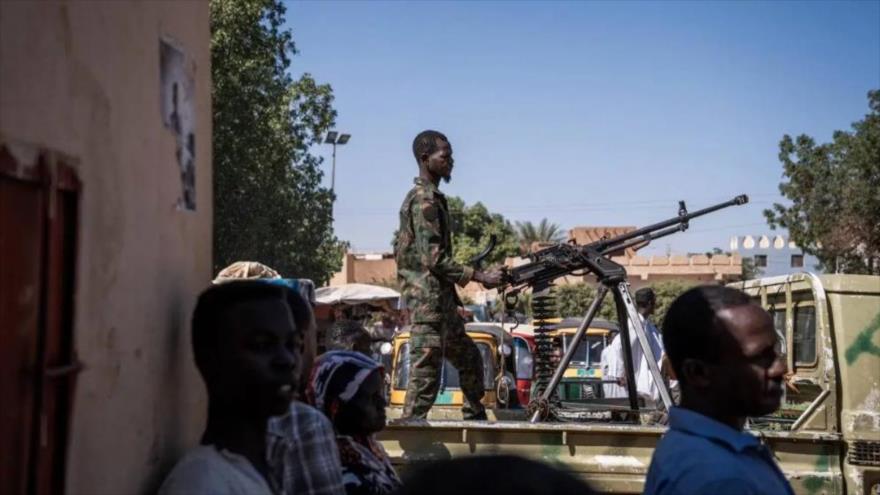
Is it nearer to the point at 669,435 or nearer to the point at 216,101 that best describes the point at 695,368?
the point at 669,435

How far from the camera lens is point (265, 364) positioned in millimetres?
2035

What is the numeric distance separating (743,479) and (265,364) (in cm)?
96

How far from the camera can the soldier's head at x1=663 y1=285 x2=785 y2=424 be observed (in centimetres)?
222

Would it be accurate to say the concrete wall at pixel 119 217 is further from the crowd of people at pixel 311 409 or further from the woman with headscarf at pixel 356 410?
the woman with headscarf at pixel 356 410

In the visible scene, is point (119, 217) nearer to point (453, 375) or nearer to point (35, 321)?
point (35, 321)

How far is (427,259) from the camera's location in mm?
5758

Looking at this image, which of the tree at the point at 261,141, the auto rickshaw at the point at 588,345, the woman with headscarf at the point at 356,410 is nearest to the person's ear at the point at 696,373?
the woman with headscarf at the point at 356,410

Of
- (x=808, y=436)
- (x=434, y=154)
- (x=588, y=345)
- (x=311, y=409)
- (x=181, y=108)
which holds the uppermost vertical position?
(x=434, y=154)

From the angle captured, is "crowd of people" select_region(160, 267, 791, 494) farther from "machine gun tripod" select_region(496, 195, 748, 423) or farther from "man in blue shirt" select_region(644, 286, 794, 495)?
"machine gun tripod" select_region(496, 195, 748, 423)

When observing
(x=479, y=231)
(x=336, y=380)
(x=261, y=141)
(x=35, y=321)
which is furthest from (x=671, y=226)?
(x=479, y=231)

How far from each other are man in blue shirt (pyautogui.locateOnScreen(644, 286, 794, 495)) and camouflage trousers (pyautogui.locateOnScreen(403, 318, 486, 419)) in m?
3.44

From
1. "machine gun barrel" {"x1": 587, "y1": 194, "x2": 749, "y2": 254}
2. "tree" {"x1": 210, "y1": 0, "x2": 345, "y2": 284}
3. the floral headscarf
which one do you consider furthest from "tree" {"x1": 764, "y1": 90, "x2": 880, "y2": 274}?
the floral headscarf

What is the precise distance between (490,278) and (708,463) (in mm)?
3943

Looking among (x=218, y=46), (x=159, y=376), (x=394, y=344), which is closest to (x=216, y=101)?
(x=218, y=46)
